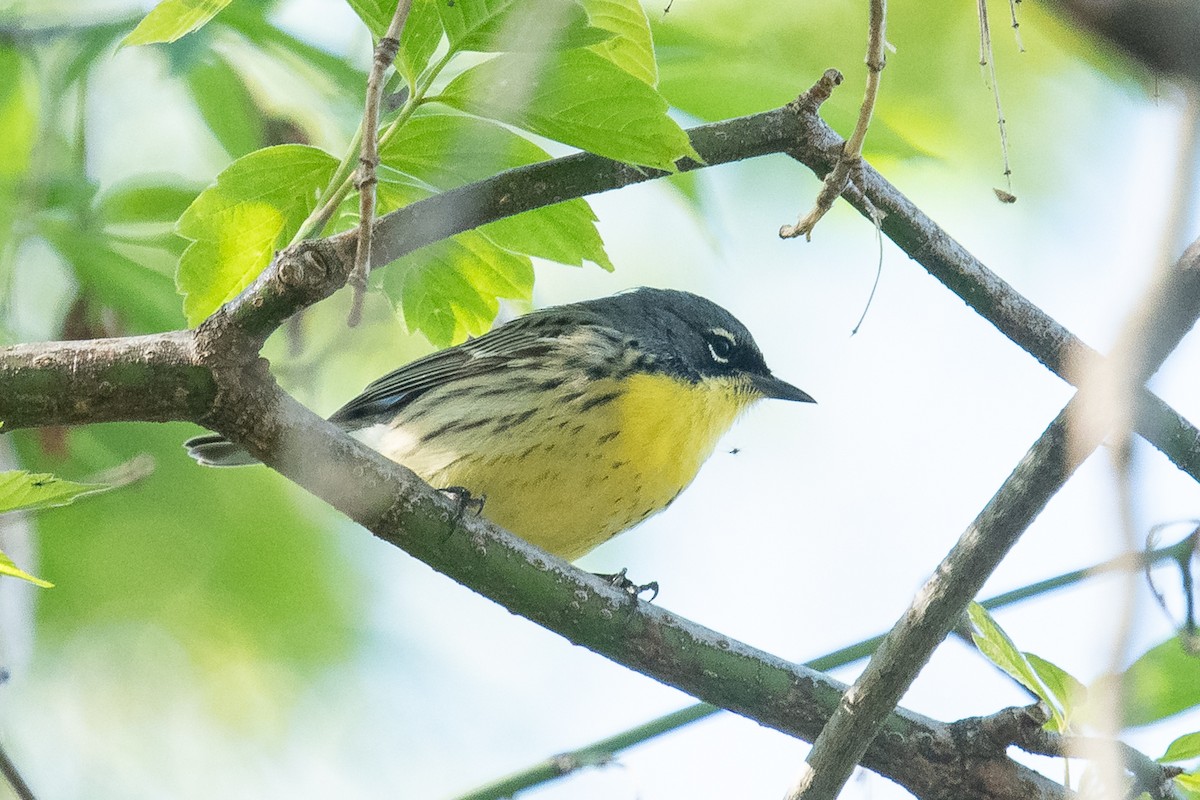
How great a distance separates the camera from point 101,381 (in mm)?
2527

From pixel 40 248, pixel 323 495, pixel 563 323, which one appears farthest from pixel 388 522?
pixel 563 323

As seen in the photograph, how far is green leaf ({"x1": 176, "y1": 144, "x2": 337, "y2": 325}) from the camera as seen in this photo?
261cm

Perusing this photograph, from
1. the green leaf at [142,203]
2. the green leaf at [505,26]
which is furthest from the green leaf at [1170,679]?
the green leaf at [142,203]

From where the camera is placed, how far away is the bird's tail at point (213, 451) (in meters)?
4.52

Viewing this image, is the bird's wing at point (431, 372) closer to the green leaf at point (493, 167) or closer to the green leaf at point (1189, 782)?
the green leaf at point (493, 167)

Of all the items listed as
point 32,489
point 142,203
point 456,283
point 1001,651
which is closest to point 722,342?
point 142,203

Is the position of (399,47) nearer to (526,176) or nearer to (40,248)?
(526,176)

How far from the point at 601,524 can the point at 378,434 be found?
103 centimetres

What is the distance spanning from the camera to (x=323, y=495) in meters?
2.84

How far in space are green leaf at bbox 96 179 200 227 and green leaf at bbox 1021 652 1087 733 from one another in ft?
8.74

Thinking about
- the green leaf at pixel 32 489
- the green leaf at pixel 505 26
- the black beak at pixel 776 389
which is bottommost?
the green leaf at pixel 32 489

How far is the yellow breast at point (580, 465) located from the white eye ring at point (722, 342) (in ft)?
2.49

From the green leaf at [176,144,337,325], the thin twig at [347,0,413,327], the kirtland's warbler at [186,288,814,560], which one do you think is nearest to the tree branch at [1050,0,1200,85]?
the thin twig at [347,0,413,327]

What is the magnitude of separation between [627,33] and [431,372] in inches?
117
